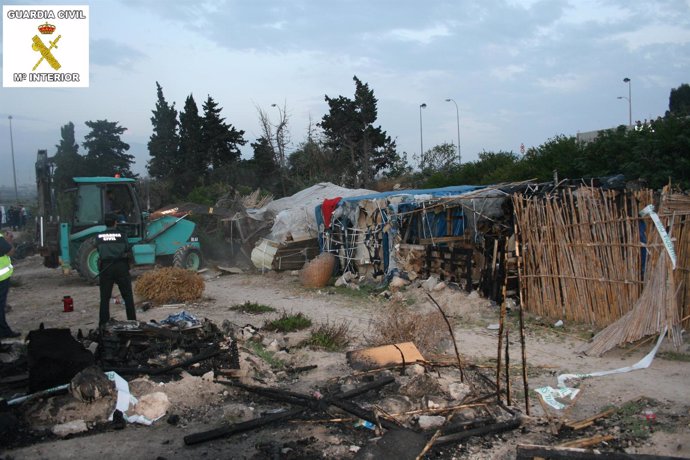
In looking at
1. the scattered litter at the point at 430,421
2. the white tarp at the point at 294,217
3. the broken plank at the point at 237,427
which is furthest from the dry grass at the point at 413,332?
the white tarp at the point at 294,217

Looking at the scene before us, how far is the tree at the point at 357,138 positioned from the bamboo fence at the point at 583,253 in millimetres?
20954

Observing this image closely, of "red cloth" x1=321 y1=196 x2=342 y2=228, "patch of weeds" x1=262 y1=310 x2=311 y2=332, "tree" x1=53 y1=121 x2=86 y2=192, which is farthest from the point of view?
"tree" x1=53 y1=121 x2=86 y2=192

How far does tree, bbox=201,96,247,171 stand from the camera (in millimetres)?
33844

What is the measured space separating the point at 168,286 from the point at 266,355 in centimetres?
434

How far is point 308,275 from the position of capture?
13.0 metres

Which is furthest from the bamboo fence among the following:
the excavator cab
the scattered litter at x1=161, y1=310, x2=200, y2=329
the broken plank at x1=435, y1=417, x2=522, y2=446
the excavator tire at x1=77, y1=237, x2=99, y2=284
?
the excavator tire at x1=77, y1=237, x2=99, y2=284

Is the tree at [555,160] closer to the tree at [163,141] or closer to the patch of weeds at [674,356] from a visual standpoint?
the patch of weeds at [674,356]

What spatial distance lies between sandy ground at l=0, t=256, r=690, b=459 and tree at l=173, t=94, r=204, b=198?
A: 20.9 meters

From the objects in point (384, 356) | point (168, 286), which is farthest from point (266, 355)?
point (168, 286)

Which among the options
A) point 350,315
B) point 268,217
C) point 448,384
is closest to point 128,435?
point 448,384

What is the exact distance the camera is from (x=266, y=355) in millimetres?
6984

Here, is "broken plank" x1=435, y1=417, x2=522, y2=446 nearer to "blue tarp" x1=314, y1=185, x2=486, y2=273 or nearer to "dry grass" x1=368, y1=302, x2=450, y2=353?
"dry grass" x1=368, y1=302, x2=450, y2=353

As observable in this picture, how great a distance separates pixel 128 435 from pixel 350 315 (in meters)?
5.52

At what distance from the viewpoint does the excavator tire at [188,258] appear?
559 inches
